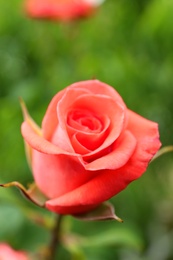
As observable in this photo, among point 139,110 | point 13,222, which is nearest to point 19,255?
point 13,222

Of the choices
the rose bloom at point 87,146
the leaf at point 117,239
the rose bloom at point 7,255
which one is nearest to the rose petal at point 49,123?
the rose bloom at point 87,146

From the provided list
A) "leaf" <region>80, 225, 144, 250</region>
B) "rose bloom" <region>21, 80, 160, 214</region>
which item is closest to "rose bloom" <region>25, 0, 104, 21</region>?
"leaf" <region>80, 225, 144, 250</region>

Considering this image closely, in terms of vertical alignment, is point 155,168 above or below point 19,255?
below

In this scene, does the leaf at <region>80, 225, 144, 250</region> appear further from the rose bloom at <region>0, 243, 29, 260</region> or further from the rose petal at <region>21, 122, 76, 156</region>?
the rose petal at <region>21, 122, 76, 156</region>

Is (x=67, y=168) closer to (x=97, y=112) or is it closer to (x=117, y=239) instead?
(x=97, y=112)

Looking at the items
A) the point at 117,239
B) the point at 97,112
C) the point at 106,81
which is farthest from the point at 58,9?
the point at 97,112

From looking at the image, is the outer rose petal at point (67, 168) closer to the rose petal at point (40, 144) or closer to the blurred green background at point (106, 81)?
the rose petal at point (40, 144)

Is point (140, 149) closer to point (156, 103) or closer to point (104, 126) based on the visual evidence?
point (104, 126)
